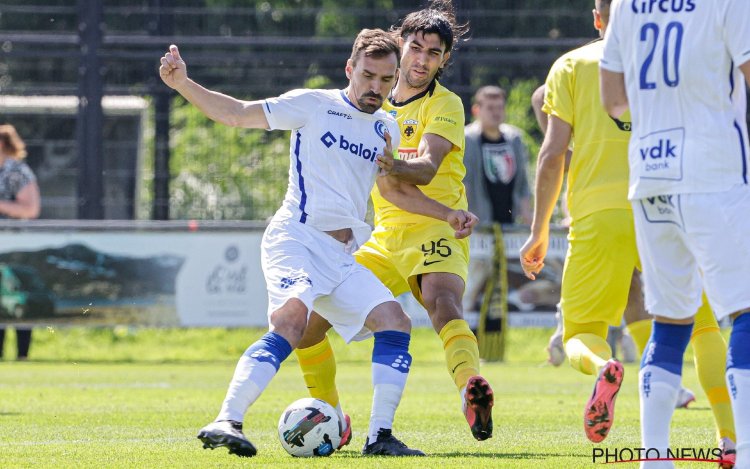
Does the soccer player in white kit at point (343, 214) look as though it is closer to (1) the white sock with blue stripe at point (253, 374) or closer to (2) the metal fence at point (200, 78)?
(1) the white sock with blue stripe at point (253, 374)

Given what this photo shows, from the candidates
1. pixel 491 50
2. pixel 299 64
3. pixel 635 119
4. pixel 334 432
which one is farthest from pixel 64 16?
pixel 635 119

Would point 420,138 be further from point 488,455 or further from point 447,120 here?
point 488,455

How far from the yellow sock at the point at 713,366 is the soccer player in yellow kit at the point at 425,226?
114 centimetres

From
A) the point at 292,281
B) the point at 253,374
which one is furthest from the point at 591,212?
the point at 253,374

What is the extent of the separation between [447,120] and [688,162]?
8.17ft

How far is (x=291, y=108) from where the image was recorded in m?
6.46

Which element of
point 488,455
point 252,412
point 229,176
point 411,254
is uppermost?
point 411,254

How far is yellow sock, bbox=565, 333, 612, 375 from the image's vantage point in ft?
20.8

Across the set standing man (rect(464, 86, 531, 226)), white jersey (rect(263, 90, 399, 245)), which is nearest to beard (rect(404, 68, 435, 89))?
white jersey (rect(263, 90, 399, 245))

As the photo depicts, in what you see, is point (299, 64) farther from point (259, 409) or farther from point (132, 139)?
point (259, 409)

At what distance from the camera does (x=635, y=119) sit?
5.11 meters

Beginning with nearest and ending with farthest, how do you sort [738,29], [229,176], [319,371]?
[738,29] → [319,371] → [229,176]

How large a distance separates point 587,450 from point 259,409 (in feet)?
9.99

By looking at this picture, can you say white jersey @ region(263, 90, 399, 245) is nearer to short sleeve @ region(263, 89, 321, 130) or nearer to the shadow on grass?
short sleeve @ region(263, 89, 321, 130)
